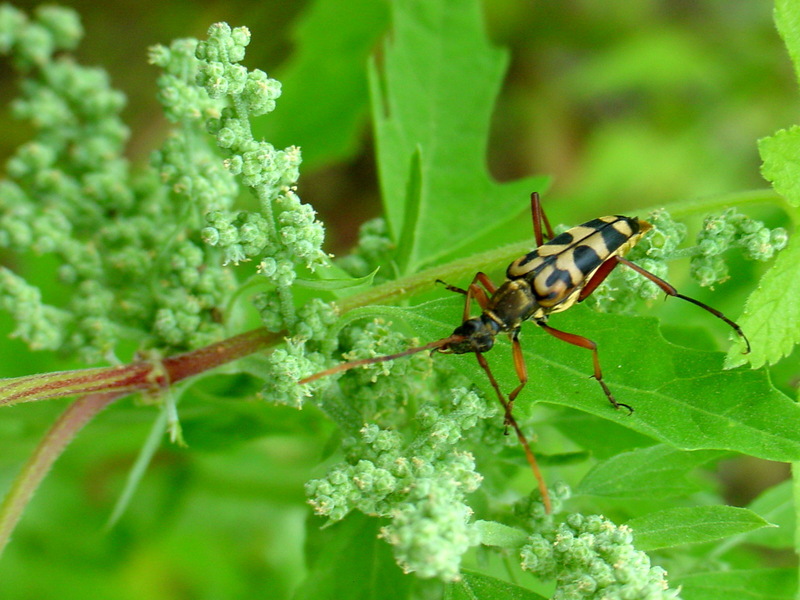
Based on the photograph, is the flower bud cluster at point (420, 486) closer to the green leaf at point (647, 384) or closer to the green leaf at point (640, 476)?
the green leaf at point (647, 384)

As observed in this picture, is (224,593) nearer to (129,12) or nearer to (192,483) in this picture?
(192,483)

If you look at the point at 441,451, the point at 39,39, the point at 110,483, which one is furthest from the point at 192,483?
the point at 441,451

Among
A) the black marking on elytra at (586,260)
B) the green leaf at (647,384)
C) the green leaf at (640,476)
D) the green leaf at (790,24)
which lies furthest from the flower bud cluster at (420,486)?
the green leaf at (790,24)

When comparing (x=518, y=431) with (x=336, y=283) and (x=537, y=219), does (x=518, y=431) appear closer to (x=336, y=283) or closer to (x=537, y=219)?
(x=336, y=283)

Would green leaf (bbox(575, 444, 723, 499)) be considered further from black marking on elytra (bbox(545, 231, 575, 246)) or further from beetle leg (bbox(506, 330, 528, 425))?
black marking on elytra (bbox(545, 231, 575, 246))

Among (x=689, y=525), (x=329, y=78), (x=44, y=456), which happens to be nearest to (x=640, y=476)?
(x=689, y=525)

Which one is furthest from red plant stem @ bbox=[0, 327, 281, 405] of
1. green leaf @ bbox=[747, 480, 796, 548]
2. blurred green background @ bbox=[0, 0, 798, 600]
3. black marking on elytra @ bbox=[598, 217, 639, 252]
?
green leaf @ bbox=[747, 480, 796, 548]
